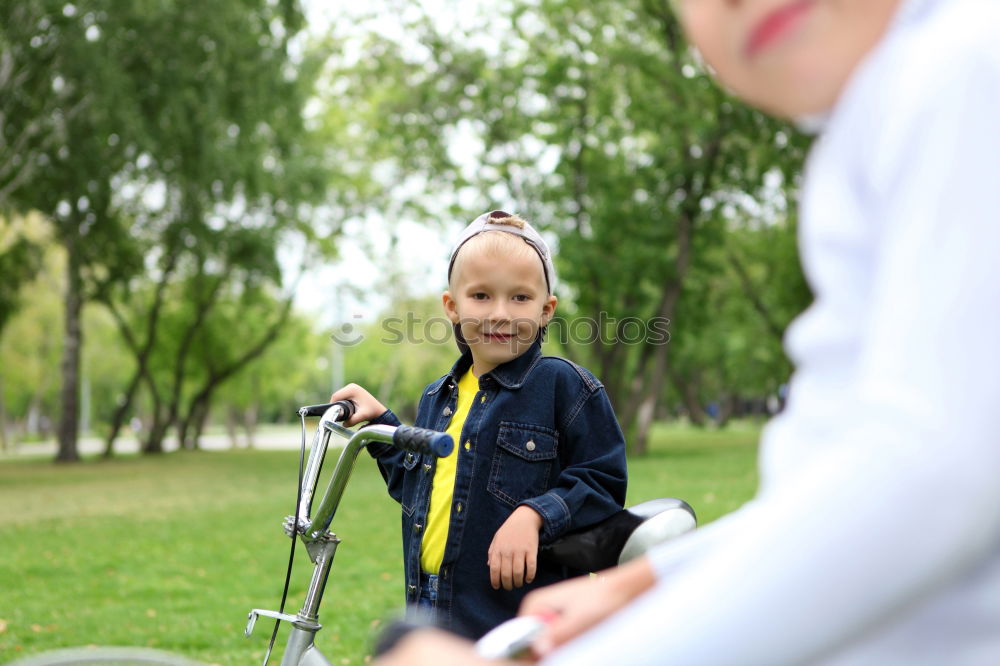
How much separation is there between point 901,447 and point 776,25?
341mm

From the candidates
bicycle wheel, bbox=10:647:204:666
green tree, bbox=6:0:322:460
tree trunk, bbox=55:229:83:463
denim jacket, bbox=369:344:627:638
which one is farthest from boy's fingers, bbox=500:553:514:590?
tree trunk, bbox=55:229:83:463

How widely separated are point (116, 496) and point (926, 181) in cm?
1832

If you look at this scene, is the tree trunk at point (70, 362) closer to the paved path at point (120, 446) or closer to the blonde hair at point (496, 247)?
the paved path at point (120, 446)

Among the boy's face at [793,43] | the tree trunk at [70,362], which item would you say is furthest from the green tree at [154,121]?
the boy's face at [793,43]

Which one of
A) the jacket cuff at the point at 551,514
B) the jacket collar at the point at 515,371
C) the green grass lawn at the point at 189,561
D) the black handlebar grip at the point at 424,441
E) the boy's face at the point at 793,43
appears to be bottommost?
the green grass lawn at the point at 189,561

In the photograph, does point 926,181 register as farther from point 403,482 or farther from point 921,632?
point 403,482

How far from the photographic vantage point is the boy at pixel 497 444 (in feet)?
9.05

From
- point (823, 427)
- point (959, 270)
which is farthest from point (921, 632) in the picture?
point (959, 270)

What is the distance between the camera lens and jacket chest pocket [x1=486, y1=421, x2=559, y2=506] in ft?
9.16

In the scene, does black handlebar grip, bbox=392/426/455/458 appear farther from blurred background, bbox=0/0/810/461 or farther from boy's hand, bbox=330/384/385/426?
blurred background, bbox=0/0/810/461

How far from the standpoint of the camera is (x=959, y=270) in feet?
2.08

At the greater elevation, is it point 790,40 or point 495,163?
point 495,163

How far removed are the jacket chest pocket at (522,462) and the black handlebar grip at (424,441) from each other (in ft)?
3.52

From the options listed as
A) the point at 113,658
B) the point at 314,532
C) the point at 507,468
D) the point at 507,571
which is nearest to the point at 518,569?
the point at 507,571
